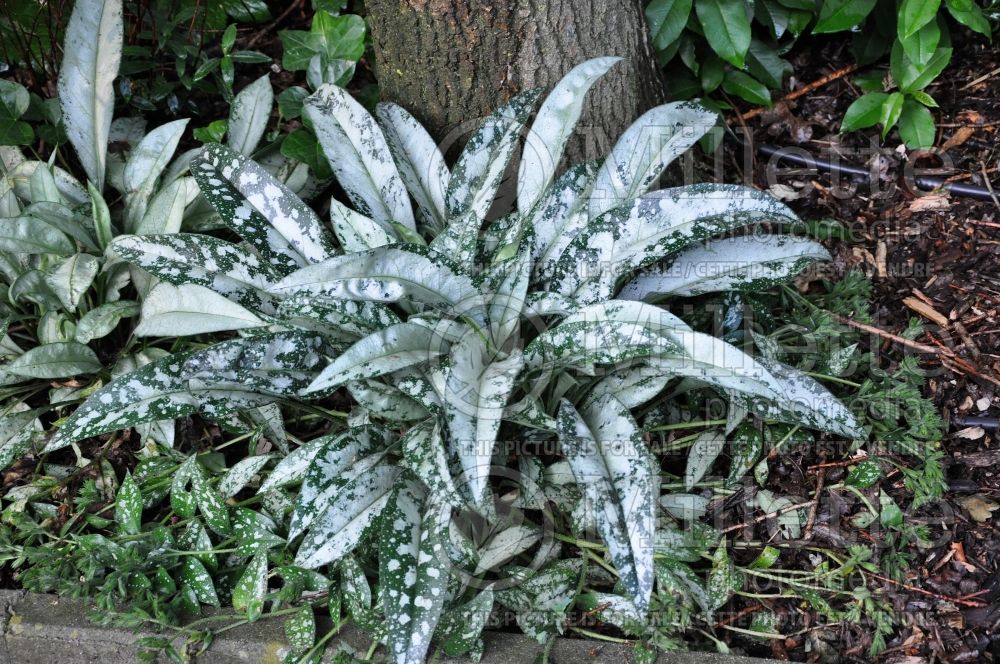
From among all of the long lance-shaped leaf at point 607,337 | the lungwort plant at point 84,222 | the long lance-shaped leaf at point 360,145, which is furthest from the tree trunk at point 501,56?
the long lance-shaped leaf at point 607,337

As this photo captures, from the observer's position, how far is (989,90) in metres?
2.36

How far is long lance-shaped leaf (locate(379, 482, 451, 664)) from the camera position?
145 centimetres

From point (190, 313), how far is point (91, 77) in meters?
0.76

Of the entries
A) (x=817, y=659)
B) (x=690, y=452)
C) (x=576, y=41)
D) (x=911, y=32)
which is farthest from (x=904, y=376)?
(x=576, y=41)

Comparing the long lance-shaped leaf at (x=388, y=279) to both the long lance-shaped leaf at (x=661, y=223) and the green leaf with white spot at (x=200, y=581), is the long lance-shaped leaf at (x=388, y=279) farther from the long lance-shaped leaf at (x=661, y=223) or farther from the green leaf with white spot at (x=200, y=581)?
the green leaf with white spot at (x=200, y=581)

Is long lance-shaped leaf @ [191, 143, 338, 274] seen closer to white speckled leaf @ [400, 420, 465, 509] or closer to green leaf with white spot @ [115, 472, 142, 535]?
white speckled leaf @ [400, 420, 465, 509]

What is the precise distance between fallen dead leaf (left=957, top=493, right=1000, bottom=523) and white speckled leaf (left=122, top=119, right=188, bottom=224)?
1.91 m

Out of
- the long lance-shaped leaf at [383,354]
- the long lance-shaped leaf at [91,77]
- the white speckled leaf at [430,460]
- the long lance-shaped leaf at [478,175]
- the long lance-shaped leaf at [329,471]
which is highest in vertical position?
the long lance-shaped leaf at [91,77]

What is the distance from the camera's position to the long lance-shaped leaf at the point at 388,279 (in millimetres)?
1347

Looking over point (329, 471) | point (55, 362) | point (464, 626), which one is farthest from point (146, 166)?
point (464, 626)

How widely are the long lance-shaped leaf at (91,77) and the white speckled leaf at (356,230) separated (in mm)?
751

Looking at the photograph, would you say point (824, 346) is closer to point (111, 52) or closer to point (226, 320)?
point (226, 320)

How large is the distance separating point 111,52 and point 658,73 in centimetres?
133

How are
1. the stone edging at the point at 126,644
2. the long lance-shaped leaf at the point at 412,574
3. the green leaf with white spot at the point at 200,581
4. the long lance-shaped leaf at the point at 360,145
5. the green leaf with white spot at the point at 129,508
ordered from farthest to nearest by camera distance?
the long lance-shaped leaf at the point at 360,145 < the green leaf with white spot at the point at 129,508 < the green leaf with white spot at the point at 200,581 < the stone edging at the point at 126,644 < the long lance-shaped leaf at the point at 412,574
